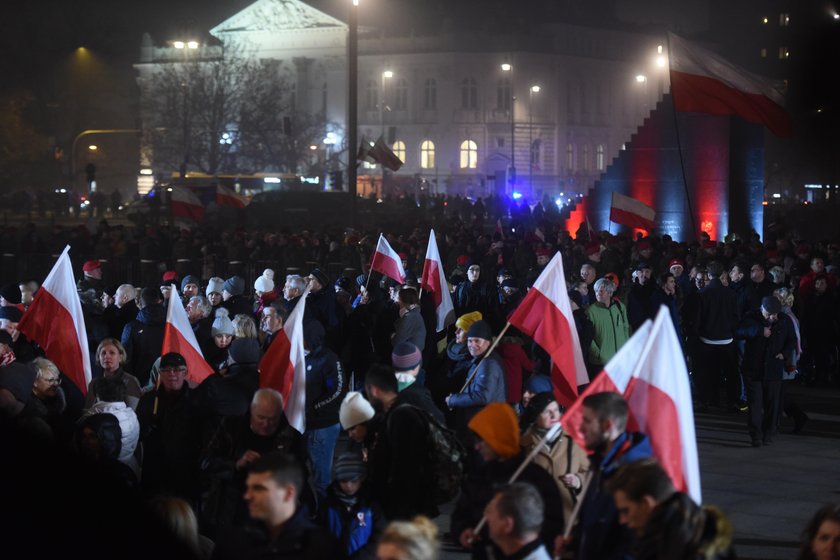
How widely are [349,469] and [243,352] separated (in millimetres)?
2672

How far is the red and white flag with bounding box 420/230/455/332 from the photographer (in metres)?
14.7

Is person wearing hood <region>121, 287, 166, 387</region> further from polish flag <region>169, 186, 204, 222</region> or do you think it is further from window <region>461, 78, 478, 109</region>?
window <region>461, 78, 478, 109</region>

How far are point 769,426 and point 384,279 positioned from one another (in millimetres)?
5834

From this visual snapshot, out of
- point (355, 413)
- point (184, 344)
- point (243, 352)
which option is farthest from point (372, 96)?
point (355, 413)

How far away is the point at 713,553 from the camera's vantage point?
517 centimetres

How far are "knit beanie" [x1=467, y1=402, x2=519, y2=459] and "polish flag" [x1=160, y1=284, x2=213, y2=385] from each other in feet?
12.1

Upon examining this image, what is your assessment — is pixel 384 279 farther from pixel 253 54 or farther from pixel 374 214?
pixel 253 54

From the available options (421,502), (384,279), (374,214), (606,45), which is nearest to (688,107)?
(384,279)

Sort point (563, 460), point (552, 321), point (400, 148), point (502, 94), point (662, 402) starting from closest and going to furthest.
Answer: point (662, 402), point (563, 460), point (552, 321), point (502, 94), point (400, 148)

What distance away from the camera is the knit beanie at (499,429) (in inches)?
261

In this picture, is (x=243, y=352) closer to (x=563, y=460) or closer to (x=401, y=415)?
(x=401, y=415)

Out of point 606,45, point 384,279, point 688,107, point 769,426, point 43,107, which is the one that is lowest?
point 769,426

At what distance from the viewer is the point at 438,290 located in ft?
48.5

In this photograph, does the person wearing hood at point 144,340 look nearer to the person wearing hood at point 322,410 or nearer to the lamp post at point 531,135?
the person wearing hood at point 322,410
